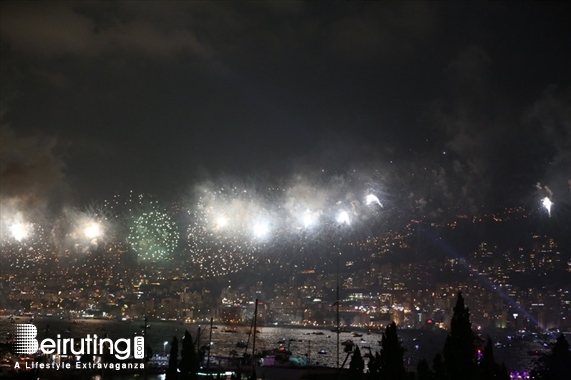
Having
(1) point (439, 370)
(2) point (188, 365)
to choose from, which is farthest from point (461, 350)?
(2) point (188, 365)

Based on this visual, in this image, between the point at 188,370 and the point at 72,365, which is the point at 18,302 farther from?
the point at 188,370

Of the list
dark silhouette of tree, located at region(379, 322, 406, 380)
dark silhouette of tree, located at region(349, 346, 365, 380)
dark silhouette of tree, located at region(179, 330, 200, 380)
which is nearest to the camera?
dark silhouette of tree, located at region(379, 322, 406, 380)

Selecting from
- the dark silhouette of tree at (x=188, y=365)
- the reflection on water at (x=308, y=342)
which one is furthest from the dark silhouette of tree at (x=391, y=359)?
the reflection on water at (x=308, y=342)

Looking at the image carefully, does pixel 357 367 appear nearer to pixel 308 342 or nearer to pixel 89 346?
pixel 89 346

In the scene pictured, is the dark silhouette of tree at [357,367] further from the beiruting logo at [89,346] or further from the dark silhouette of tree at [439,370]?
the beiruting logo at [89,346]

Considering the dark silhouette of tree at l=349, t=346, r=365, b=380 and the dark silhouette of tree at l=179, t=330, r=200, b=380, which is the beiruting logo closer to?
the dark silhouette of tree at l=179, t=330, r=200, b=380

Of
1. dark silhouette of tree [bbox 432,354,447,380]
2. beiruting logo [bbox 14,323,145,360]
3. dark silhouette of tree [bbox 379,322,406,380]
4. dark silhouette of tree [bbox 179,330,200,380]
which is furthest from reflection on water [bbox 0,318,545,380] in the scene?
dark silhouette of tree [bbox 379,322,406,380]

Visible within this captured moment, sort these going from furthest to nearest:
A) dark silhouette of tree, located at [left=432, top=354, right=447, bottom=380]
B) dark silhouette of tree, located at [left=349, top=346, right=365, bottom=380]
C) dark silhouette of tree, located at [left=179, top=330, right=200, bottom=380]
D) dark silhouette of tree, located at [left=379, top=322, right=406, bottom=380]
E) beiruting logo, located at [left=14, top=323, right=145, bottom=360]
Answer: beiruting logo, located at [left=14, top=323, right=145, bottom=360]
dark silhouette of tree, located at [left=179, top=330, right=200, bottom=380]
dark silhouette of tree, located at [left=349, top=346, right=365, bottom=380]
dark silhouette of tree, located at [left=432, top=354, right=447, bottom=380]
dark silhouette of tree, located at [left=379, top=322, right=406, bottom=380]
